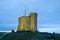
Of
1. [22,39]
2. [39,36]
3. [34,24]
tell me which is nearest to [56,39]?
[39,36]

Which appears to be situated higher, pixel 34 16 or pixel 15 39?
pixel 34 16

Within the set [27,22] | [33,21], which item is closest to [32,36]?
[33,21]

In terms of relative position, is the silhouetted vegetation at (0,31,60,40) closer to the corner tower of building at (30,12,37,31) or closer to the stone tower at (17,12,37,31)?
the corner tower of building at (30,12,37,31)

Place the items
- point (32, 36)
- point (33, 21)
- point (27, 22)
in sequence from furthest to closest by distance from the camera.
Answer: point (27, 22)
point (33, 21)
point (32, 36)

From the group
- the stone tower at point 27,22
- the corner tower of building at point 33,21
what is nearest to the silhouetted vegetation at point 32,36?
the corner tower of building at point 33,21

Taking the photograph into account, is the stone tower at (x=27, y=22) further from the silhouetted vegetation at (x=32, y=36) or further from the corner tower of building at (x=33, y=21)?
the silhouetted vegetation at (x=32, y=36)

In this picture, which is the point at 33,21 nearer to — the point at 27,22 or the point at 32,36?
the point at 27,22

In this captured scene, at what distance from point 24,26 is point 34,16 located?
5151mm

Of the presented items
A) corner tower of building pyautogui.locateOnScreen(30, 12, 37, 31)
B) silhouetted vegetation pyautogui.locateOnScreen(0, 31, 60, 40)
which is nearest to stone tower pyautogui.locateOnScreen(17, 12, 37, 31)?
corner tower of building pyautogui.locateOnScreen(30, 12, 37, 31)

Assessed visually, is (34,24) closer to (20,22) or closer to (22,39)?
(20,22)

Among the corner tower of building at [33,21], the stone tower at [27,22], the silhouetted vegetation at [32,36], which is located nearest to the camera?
the silhouetted vegetation at [32,36]

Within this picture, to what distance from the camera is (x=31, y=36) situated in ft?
215

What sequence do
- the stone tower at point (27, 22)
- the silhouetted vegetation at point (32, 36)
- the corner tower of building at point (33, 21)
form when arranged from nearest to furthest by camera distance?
the silhouetted vegetation at point (32, 36), the corner tower of building at point (33, 21), the stone tower at point (27, 22)

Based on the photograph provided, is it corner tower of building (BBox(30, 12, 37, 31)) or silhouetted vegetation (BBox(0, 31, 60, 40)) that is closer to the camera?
silhouetted vegetation (BBox(0, 31, 60, 40))
